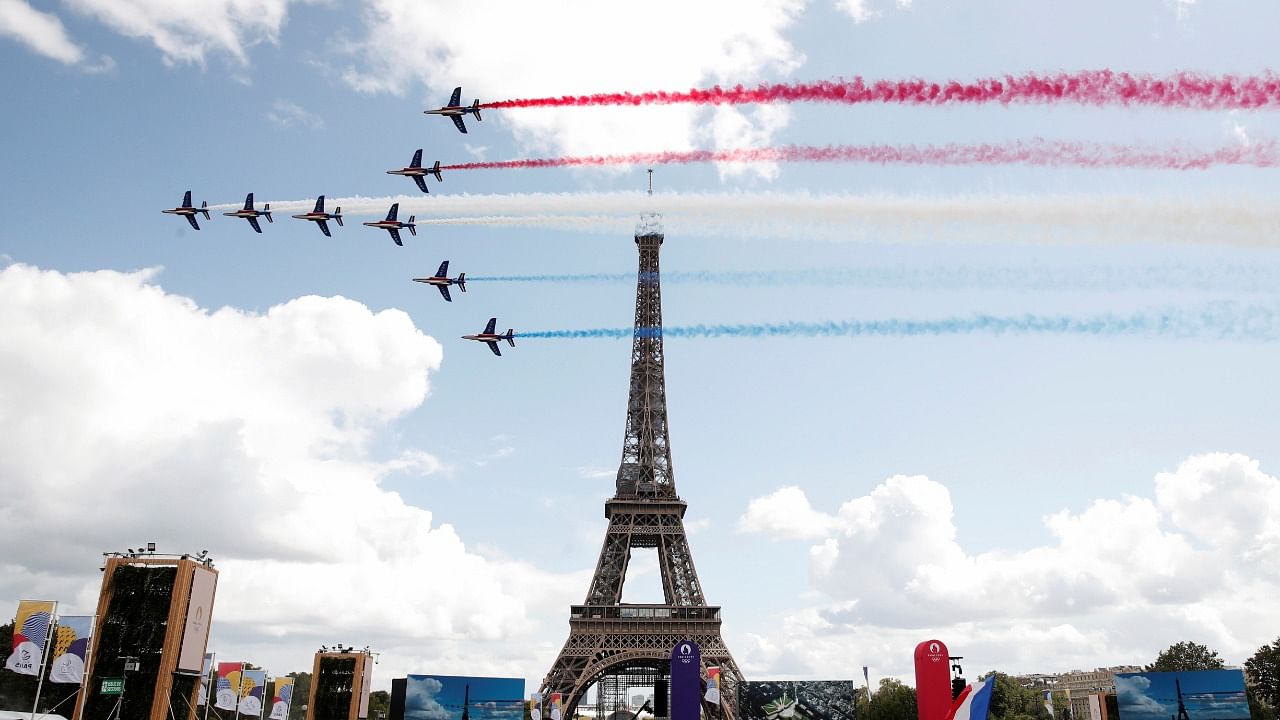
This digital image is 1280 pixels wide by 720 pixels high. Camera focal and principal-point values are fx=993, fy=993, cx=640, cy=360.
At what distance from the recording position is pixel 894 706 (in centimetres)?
14750

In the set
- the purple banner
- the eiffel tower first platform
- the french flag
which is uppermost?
the eiffel tower first platform

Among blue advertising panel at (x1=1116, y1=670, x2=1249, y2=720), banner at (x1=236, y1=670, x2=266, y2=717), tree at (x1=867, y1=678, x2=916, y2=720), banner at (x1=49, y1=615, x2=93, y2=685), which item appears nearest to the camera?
banner at (x1=49, y1=615, x2=93, y2=685)

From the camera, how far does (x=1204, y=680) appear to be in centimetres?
8400

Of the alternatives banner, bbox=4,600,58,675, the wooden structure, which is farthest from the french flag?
the wooden structure

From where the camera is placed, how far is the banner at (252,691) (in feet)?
288

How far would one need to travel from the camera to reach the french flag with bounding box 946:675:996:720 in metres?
23.9

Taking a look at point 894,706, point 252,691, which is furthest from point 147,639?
point 894,706

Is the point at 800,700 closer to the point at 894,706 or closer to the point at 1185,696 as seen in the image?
the point at 1185,696

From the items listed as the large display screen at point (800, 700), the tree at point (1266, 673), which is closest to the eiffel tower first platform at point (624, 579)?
the large display screen at point (800, 700)

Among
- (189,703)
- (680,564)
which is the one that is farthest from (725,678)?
(189,703)

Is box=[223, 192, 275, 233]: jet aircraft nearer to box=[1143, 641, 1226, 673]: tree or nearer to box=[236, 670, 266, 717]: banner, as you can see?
box=[236, 670, 266, 717]: banner

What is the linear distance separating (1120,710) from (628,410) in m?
66.9

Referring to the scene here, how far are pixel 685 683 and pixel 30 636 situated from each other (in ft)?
128

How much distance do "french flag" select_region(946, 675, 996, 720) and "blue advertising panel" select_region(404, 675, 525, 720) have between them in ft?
246
